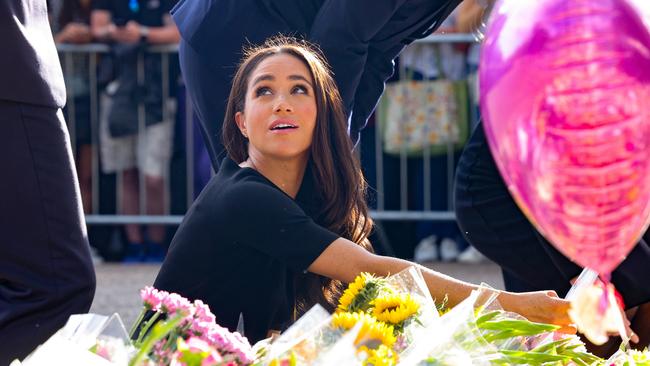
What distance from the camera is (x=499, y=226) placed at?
12.1 feet

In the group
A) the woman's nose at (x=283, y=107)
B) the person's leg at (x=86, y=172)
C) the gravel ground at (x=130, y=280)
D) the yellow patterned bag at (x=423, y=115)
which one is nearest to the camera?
the woman's nose at (x=283, y=107)

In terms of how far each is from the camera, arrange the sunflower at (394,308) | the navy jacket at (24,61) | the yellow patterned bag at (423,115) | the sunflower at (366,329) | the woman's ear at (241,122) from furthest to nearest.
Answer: the yellow patterned bag at (423,115)
the woman's ear at (241,122)
the navy jacket at (24,61)
the sunflower at (394,308)
the sunflower at (366,329)

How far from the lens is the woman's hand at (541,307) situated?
2506mm

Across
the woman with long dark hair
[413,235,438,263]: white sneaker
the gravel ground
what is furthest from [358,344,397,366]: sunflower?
[413,235,438,263]: white sneaker

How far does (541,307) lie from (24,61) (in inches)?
47.8

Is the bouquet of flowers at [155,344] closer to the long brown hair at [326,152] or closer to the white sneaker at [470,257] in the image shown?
the long brown hair at [326,152]

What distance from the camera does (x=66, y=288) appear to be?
2.97 m

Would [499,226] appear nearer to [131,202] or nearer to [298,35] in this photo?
[298,35]

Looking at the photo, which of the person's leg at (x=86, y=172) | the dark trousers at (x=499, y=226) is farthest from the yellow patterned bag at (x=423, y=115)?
the dark trousers at (x=499, y=226)

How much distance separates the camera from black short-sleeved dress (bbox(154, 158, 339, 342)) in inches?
116

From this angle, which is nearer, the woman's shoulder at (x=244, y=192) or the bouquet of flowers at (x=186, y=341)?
the bouquet of flowers at (x=186, y=341)

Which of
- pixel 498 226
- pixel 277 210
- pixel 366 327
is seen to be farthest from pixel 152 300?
pixel 498 226

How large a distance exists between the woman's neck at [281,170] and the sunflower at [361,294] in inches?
38.7

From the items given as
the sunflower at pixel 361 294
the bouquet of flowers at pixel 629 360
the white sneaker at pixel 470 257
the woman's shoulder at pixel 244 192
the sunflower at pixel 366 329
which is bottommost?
the white sneaker at pixel 470 257
